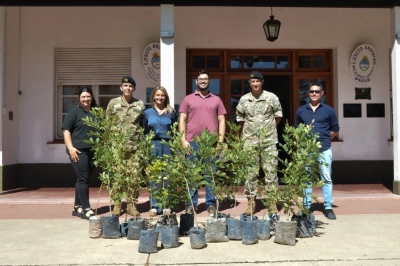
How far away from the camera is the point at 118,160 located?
4.84 m

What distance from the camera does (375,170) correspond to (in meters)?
9.01

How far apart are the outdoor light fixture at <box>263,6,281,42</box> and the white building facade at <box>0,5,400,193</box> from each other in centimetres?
60

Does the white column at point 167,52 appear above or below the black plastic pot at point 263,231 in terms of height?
above

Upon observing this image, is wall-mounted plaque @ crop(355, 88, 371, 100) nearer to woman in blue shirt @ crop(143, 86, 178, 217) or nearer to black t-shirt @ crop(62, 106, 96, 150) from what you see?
woman in blue shirt @ crop(143, 86, 178, 217)

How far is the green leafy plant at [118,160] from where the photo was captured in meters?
4.87

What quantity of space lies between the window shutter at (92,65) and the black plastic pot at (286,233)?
5.59 metres

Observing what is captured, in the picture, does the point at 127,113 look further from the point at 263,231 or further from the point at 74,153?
the point at 263,231

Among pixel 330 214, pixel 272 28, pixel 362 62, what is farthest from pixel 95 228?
pixel 362 62

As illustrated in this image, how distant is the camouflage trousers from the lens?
4.97 m

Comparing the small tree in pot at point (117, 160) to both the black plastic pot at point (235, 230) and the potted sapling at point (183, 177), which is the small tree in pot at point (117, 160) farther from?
the black plastic pot at point (235, 230)

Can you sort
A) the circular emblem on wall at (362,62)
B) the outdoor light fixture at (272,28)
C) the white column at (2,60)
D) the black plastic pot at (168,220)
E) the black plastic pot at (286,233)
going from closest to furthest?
the black plastic pot at (286,233) → the black plastic pot at (168,220) → the white column at (2,60) → the outdoor light fixture at (272,28) → the circular emblem on wall at (362,62)

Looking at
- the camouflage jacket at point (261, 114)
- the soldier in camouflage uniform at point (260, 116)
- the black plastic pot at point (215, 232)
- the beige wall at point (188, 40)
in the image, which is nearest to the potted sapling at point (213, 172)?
the black plastic pot at point (215, 232)

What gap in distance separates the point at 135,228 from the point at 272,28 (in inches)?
208
